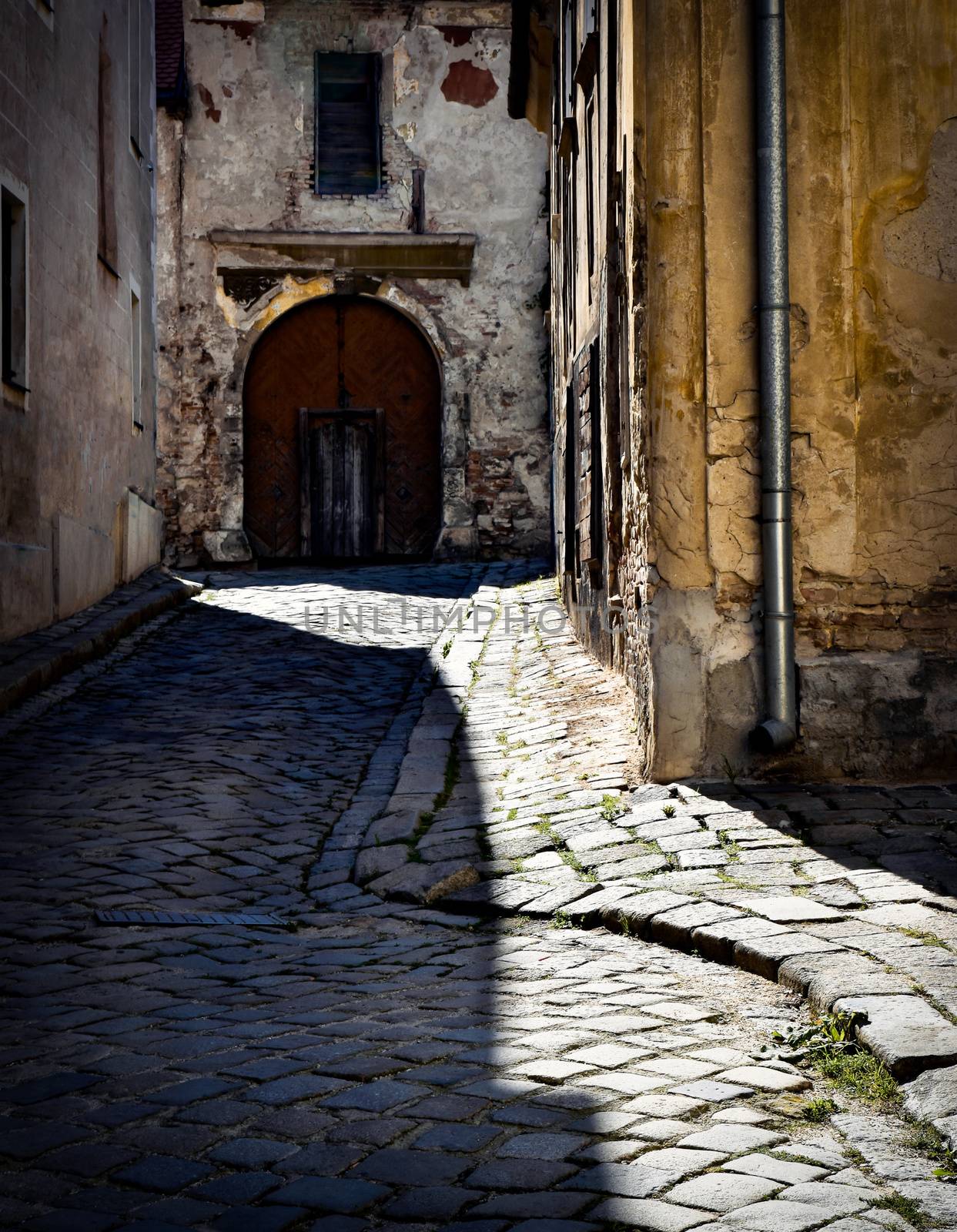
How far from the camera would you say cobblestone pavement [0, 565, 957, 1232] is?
106 inches

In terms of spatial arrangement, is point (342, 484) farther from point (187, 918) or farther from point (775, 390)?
point (187, 918)

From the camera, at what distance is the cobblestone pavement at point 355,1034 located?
2699 millimetres

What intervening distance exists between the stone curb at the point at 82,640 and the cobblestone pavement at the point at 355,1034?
1.19 metres

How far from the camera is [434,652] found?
11.4 metres

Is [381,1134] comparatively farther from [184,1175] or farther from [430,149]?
[430,149]

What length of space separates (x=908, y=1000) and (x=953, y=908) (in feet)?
3.11

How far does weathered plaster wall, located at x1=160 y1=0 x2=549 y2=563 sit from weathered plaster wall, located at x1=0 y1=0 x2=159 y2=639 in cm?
456

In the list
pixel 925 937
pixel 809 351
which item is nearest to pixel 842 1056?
pixel 925 937

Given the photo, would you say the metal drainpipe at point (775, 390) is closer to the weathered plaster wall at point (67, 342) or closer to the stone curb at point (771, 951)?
the stone curb at point (771, 951)

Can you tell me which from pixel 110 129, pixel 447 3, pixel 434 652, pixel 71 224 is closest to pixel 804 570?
pixel 434 652

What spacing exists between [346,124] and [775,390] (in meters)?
15.4

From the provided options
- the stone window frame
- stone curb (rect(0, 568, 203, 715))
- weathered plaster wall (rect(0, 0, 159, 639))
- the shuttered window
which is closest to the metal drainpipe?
stone curb (rect(0, 568, 203, 715))

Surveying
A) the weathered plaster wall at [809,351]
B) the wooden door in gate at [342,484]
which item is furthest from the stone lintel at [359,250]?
the weathered plaster wall at [809,351]

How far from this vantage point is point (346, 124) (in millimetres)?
20250
